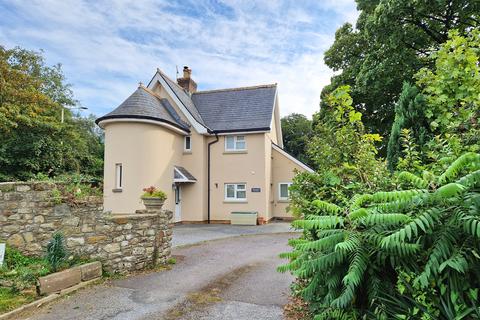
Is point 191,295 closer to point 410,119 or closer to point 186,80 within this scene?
point 410,119

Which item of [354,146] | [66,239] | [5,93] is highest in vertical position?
[5,93]

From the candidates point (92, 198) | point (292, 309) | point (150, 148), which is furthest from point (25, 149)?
point (292, 309)

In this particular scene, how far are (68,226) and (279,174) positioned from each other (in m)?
16.0

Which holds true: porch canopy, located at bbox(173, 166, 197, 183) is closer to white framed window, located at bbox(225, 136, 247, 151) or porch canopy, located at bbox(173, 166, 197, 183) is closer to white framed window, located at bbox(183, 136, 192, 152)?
white framed window, located at bbox(183, 136, 192, 152)

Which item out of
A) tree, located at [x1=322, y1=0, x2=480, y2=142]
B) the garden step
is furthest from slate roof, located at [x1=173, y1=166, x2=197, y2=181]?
the garden step

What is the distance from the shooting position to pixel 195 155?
1914 cm

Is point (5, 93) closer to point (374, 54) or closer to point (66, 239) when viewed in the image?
point (66, 239)

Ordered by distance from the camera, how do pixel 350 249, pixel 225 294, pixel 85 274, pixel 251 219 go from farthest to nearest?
→ pixel 251 219, pixel 85 274, pixel 225 294, pixel 350 249

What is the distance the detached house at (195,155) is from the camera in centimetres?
1645

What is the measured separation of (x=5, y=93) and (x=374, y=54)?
76.6ft

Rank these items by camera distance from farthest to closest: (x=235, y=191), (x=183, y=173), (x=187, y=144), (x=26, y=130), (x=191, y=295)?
(x=26, y=130) < (x=187, y=144) < (x=235, y=191) < (x=183, y=173) < (x=191, y=295)

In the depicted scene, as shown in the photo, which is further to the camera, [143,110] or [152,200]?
[143,110]

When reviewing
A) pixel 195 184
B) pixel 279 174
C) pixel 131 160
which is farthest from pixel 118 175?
pixel 279 174

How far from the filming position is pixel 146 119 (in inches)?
645
